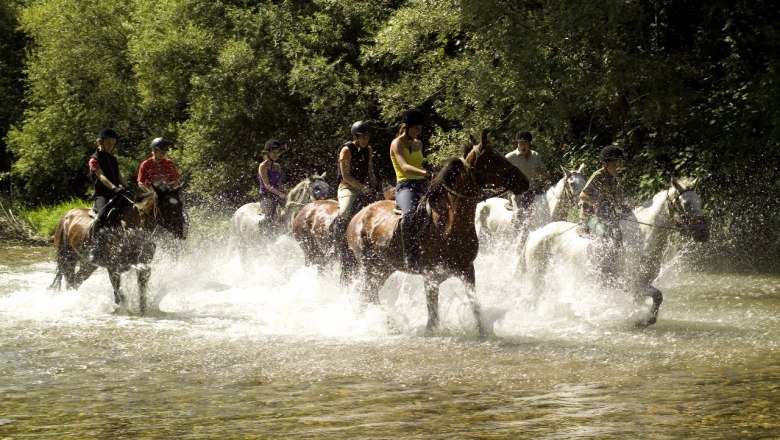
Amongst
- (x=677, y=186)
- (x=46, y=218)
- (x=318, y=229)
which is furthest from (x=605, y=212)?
(x=46, y=218)

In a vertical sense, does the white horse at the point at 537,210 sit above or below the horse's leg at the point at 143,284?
above

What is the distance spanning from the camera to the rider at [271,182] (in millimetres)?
19094

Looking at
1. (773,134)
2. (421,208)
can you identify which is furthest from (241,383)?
(773,134)

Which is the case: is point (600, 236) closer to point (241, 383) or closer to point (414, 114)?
point (414, 114)

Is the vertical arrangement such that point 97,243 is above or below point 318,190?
below

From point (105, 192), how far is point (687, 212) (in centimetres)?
752

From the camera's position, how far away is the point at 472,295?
11.1 metres

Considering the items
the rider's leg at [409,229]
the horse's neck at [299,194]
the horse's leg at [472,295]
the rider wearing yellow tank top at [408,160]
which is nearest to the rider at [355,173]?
the rider wearing yellow tank top at [408,160]

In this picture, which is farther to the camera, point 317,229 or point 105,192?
point 317,229

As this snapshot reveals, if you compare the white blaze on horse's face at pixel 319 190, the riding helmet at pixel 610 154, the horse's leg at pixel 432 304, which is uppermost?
the white blaze on horse's face at pixel 319 190

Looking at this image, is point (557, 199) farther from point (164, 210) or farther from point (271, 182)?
point (271, 182)

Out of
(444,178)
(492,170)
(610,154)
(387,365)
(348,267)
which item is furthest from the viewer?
(348,267)

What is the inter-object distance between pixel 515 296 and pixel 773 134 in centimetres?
815

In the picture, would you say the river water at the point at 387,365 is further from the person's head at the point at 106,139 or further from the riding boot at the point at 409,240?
the person's head at the point at 106,139
